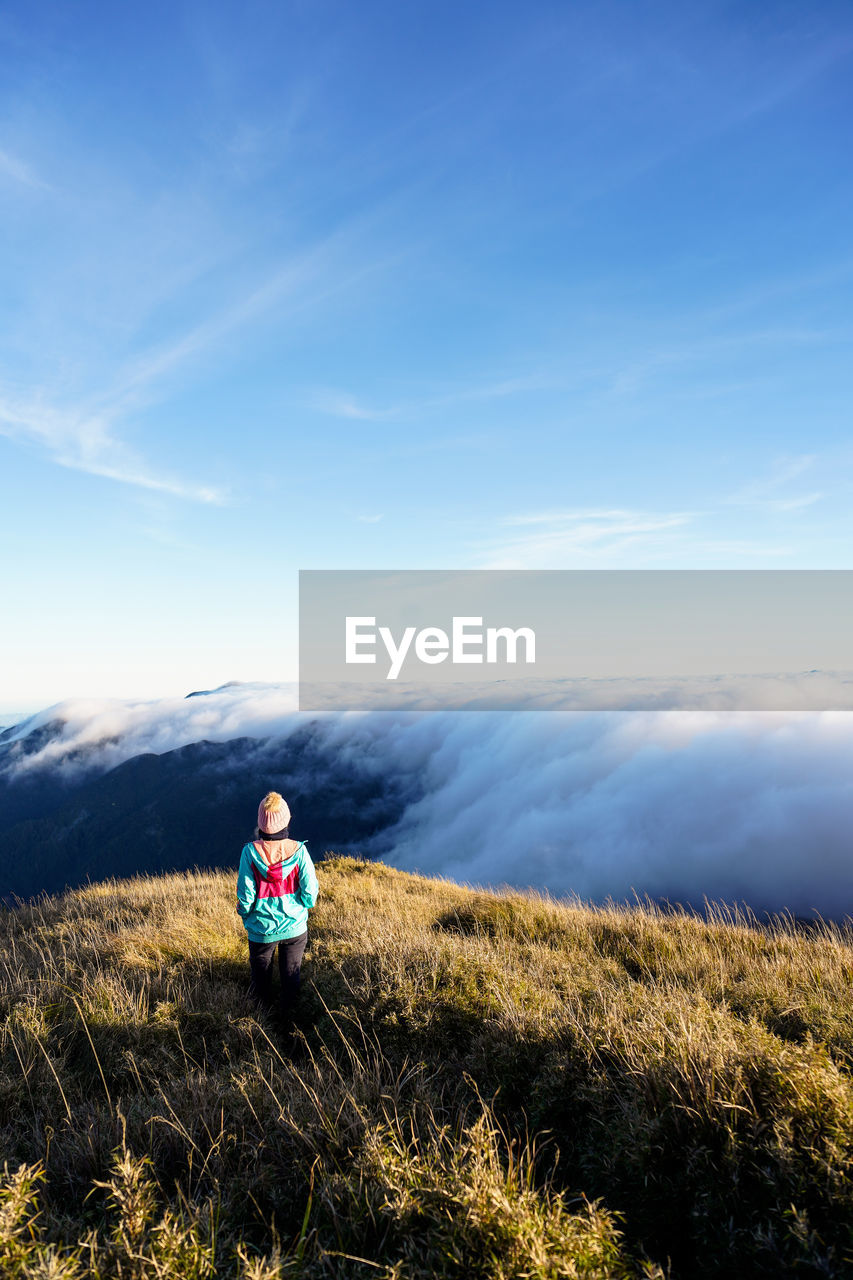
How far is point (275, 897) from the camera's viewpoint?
532 centimetres

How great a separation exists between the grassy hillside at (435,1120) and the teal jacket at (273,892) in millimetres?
723

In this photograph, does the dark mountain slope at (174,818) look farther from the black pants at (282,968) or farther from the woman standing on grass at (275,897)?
the woman standing on grass at (275,897)

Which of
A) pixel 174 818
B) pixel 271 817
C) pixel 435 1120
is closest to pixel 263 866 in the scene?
pixel 271 817

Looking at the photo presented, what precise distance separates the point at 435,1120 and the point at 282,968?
8.65 ft

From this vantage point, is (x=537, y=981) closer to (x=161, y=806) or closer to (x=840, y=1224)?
(x=840, y=1224)

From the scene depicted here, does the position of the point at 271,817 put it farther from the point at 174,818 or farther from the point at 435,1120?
the point at 174,818

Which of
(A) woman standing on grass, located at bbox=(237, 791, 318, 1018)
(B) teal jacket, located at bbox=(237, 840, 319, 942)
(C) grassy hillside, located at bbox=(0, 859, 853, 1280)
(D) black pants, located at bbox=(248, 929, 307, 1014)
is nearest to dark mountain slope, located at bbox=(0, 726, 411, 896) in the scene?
(D) black pants, located at bbox=(248, 929, 307, 1014)

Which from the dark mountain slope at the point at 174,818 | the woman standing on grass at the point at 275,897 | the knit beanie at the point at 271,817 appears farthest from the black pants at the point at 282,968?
the dark mountain slope at the point at 174,818

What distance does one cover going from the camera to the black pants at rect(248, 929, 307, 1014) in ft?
17.8

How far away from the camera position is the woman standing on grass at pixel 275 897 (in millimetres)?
5297

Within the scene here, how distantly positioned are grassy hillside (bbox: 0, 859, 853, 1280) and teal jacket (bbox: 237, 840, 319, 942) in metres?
0.72

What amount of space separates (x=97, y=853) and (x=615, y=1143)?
598ft

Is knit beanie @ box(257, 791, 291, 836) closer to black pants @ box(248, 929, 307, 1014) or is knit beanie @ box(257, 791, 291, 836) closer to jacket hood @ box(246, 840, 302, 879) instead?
jacket hood @ box(246, 840, 302, 879)

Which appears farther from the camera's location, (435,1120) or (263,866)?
(263,866)
